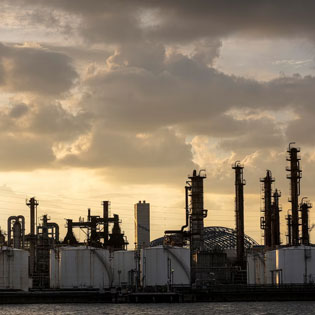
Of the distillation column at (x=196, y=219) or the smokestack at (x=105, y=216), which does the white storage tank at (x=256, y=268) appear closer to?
the distillation column at (x=196, y=219)

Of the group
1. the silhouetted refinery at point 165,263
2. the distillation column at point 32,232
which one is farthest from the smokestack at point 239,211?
the distillation column at point 32,232

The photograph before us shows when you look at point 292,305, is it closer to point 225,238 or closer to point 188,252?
point 188,252

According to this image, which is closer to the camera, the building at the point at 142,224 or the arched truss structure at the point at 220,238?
the building at the point at 142,224

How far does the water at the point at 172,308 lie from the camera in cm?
10743

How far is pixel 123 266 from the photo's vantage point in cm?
14150

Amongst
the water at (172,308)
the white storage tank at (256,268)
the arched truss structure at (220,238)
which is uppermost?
the arched truss structure at (220,238)

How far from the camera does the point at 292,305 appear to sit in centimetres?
11769

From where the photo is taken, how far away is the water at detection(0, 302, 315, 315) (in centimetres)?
10743

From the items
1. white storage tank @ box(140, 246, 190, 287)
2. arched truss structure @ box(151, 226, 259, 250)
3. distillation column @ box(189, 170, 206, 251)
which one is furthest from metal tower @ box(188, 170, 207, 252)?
arched truss structure @ box(151, 226, 259, 250)

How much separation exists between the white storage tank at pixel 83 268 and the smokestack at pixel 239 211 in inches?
959

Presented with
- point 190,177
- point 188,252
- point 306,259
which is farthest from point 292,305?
point 190,177

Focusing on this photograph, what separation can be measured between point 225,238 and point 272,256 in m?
51.7

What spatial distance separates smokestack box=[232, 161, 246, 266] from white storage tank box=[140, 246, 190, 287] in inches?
791

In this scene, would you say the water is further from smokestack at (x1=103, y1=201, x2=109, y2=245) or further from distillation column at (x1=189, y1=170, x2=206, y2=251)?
smokestack at (x1=103, y1=201, x2=109, y2=245)
